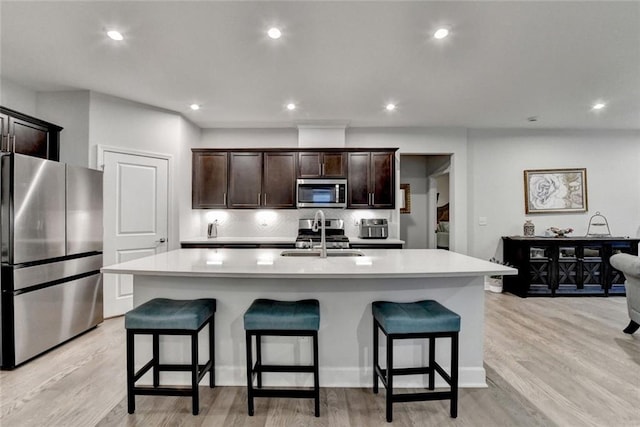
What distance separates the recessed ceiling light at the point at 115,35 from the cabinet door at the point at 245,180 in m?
2.28

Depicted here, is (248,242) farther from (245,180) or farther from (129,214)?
(129,214)

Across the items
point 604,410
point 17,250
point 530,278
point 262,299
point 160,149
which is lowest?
point 604,410

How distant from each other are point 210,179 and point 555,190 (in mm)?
5703

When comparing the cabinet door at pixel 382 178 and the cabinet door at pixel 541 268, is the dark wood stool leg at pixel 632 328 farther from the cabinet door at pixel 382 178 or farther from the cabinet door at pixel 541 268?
the cabinet door at pixel 382 178

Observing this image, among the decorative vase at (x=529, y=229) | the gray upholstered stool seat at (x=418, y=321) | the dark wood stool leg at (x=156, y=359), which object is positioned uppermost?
the decorative vase at (x=529, y=229)

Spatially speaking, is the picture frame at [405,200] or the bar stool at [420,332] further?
the picture frame at [405,200]

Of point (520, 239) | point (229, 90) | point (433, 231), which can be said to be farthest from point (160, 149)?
point (520, 239)

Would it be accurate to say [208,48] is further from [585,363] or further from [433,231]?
[433,231]

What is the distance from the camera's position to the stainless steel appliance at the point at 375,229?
4.63 metres

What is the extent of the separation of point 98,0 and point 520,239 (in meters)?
5.56

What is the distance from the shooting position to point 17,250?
2.47 m

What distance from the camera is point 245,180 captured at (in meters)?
4.69

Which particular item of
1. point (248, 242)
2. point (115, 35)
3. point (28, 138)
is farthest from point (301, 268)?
point (28, 138)

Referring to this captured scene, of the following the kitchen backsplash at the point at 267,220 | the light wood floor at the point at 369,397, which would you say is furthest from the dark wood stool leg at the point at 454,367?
the kitchen backsplash at the point at 267,220
